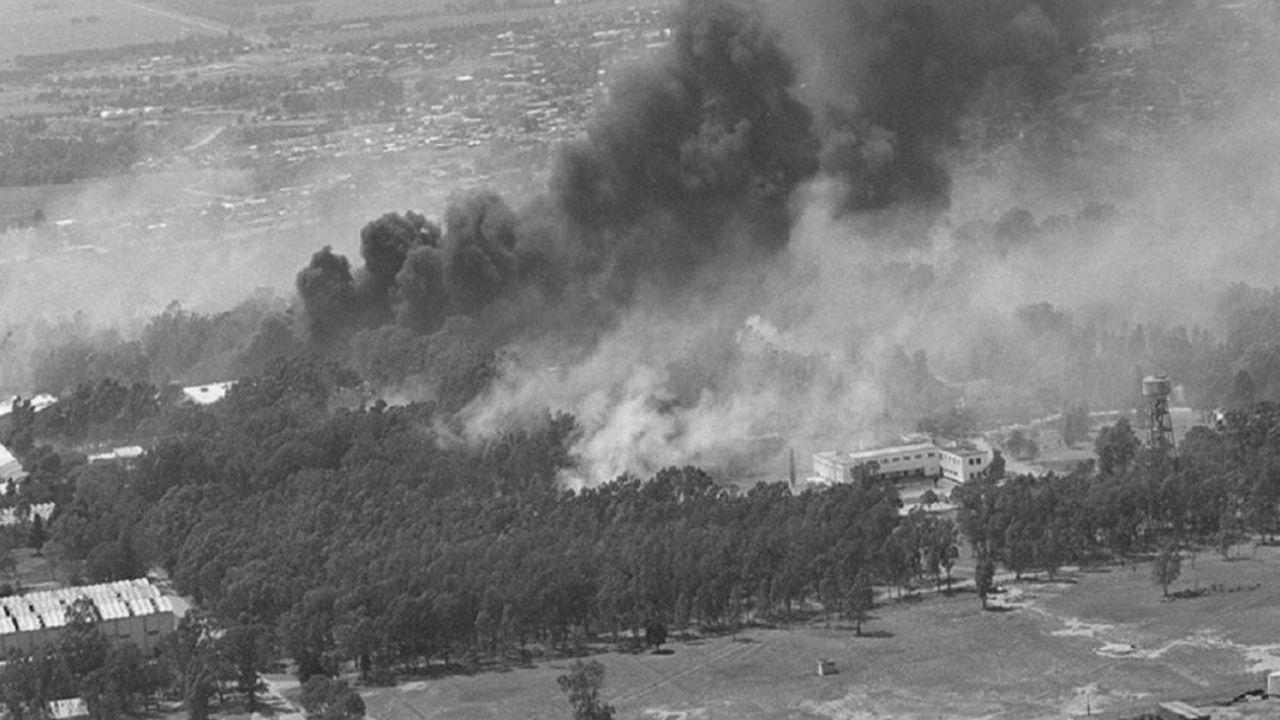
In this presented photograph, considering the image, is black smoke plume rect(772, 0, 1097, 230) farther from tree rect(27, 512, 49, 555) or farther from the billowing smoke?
tree rect(27, 512, 49, 555)

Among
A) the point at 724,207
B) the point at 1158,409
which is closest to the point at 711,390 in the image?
the point at 724,207

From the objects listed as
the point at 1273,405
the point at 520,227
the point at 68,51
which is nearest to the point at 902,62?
the point at 520,227

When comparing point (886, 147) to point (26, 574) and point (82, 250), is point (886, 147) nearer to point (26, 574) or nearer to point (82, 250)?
point (26, 574)

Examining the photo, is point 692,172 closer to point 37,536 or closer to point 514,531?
point 514,531

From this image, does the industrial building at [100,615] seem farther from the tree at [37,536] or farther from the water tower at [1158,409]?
the water tower at [1158,409]

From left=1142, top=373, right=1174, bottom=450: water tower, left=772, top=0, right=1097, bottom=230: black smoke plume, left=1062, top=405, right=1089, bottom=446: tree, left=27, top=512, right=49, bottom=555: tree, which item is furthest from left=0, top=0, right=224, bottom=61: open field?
left=1142, top=373, right=1174, bottom=450: water tower

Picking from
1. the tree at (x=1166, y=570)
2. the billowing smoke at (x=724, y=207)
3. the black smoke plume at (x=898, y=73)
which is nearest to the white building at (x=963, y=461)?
the billowing smoke at (x=724, y=207)
